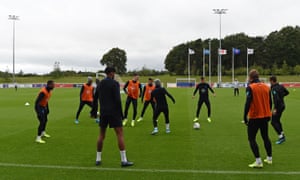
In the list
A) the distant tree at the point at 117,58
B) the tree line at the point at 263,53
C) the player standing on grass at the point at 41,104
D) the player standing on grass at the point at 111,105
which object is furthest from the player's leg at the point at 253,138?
the distant tree at the point at 117,58

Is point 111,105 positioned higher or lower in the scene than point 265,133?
higher

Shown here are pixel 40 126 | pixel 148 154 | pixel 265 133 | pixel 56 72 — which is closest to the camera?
pixel 265 133

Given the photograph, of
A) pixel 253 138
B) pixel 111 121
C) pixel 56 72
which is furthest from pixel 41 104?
pixel 56 72

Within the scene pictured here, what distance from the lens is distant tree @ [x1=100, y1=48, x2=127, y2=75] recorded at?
380ft

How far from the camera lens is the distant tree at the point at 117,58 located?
115694 mm

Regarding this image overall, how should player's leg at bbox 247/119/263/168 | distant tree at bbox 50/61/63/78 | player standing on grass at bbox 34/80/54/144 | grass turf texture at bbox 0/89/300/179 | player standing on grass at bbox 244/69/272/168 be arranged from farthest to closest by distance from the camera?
distant tree at bbox 50/61/63/78 → player standing on grass at bbox 34/80/54/144 → player's leg at bbox 247/119/263/168 → player standing on grass at bbox 244/69/272/168 → grass turf texture at bbox 0/89/300/179

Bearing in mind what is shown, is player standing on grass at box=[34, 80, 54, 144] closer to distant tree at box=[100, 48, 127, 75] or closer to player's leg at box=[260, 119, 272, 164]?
player's leg at box=[260, 119, 272, 164]

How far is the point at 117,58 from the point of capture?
117m

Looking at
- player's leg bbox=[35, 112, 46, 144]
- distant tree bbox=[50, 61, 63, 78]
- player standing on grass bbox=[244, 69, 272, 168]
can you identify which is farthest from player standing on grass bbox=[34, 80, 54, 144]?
distant tree bbox=[50, 61, 63, 78]

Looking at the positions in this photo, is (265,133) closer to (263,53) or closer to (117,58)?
(263,53)

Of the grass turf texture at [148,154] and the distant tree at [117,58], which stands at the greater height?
the distant tree at [117,58]

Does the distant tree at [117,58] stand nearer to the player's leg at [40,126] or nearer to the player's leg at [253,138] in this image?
the player's leg at [40,126]

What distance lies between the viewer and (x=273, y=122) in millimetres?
9336

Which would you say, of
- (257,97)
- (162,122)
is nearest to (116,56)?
(162,122)
